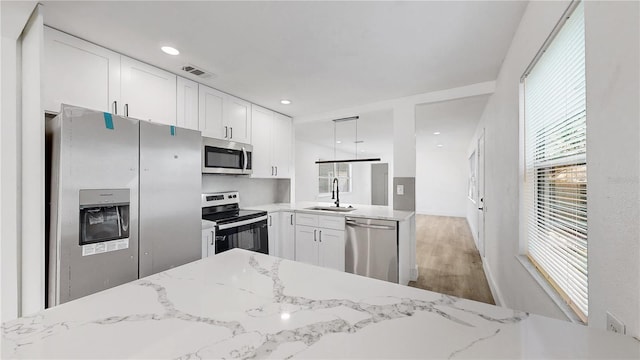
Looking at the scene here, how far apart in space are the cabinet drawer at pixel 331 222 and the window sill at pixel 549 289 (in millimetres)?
1804

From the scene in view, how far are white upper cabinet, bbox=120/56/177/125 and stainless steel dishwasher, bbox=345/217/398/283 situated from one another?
2.32 meters

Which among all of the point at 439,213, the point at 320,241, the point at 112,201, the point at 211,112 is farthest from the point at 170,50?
the point at 439,213

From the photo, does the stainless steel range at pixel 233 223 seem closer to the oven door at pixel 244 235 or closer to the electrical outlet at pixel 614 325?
the oven door at pixel 244 235

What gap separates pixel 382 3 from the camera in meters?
1.57

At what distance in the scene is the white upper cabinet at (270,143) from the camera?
142 inches

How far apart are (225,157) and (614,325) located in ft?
10.4

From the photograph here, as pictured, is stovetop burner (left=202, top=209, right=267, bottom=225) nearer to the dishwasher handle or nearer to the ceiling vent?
the dishwasher handle

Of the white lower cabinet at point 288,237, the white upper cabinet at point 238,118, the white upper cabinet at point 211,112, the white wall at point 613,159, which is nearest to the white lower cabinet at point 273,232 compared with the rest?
the white lower cabinet at point 288,237

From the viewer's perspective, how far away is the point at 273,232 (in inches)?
138

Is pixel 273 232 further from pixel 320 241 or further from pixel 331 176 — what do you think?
pixel 331 176

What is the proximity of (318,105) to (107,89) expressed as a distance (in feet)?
7.75

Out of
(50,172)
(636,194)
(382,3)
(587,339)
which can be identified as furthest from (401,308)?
(50,172)

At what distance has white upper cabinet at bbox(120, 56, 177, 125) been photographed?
221 centimetres

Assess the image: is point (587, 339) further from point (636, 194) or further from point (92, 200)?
point (92, 200)
